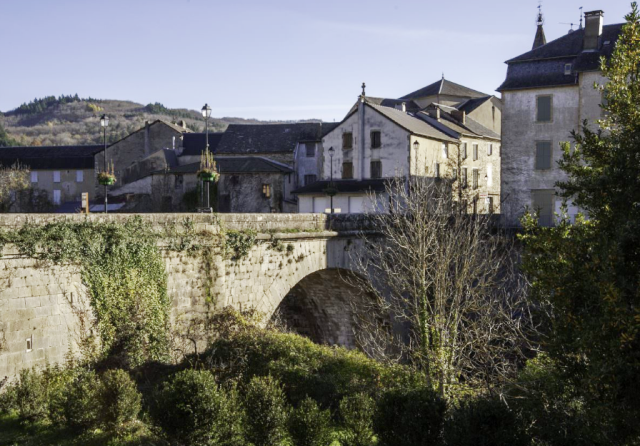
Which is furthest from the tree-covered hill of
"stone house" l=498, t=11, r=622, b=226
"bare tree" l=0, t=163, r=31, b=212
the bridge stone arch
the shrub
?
the shrub

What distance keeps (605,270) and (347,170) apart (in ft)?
108

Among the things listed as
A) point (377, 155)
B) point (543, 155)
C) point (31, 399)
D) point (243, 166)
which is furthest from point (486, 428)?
point (243, 166)

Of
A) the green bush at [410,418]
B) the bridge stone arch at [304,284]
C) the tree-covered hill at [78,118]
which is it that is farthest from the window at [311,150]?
the tree-covered hill at [78,118]

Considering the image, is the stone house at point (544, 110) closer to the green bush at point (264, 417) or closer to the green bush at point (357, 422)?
the green bush at point (357, 422)

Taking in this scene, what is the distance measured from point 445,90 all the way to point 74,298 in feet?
171

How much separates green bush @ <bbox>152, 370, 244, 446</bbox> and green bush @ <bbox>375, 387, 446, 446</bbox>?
2.35 metres

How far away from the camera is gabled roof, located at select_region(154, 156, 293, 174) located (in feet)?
143

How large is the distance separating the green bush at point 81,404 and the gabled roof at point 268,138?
1442 inches

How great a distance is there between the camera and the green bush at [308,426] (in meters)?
11.3

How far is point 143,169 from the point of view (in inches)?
2023

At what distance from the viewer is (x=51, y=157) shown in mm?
58625

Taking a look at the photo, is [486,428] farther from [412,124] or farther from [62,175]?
[62,175]

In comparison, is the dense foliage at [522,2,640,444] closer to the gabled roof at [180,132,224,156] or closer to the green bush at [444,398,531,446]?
the green bush at [444,398,531,446]

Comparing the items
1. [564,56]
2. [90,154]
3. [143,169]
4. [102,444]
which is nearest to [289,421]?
[102,444]
